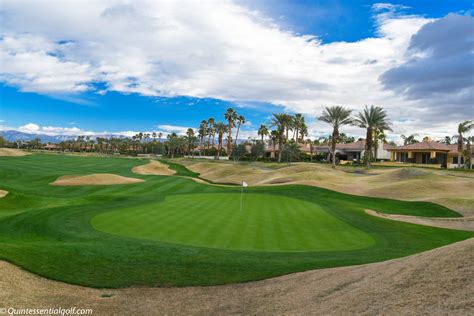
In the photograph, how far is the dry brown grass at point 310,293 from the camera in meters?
5.98

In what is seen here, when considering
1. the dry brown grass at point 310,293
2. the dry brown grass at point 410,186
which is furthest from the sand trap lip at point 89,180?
the dry brown grass at point 310,293

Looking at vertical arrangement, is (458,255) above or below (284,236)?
above

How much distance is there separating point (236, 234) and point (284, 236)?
220 cm

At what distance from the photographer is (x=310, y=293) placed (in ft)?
25.6

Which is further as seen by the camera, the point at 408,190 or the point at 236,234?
the point at 408,190

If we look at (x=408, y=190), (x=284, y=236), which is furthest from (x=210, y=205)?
(x=408, y=190)

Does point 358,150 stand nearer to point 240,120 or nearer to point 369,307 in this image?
point 240,120

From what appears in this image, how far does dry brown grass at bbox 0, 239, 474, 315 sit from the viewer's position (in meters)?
5.98

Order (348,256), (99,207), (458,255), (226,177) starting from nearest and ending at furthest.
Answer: (458,255), (348,256), (99,207), (226,177)

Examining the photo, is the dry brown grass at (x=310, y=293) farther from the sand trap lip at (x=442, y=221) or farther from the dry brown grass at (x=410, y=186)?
the dry brown grass at (x=410, y=186)

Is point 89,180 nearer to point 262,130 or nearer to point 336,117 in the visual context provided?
point 336,117

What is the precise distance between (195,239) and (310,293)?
26.0ft

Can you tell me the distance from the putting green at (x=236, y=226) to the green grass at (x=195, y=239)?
0.05 m

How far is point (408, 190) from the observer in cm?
3516
